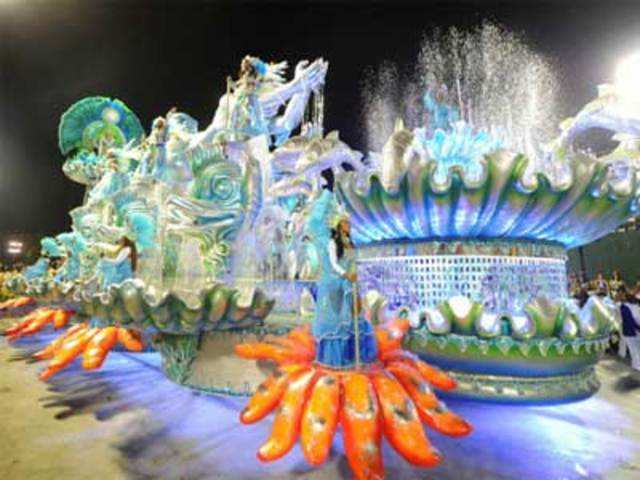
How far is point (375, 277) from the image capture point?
15.3 feet

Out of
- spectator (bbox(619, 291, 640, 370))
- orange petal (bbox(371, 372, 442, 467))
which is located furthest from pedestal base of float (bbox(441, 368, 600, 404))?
spectator (bbox(619, 291, 640, 370))

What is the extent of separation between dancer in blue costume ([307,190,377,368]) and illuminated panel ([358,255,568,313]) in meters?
1.18

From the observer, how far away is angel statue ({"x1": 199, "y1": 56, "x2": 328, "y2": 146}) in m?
6.03

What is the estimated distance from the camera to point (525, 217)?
12.4ft

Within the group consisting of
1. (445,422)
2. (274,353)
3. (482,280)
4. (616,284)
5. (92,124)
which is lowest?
(445,422)

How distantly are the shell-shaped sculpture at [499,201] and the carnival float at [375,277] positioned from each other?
0.02m

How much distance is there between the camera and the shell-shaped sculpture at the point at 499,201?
3.53 meters

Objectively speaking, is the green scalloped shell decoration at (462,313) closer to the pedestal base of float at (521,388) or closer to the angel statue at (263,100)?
the pedestal base of float at (521,388)

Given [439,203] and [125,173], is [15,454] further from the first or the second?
[125,173]

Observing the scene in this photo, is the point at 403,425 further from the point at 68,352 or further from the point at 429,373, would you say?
the point at 68,352

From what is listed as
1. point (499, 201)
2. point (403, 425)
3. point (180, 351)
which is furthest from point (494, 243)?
point (180, 351)

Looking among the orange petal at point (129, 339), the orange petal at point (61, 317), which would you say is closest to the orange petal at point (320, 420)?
the orange petal at point (129, 339)

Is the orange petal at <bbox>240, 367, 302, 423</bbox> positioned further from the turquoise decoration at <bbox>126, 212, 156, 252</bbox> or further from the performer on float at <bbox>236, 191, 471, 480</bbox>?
the turquoise decoration at <bbox>126, 212, 156, 252</bbox>

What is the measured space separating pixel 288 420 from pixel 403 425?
0.76 meters
